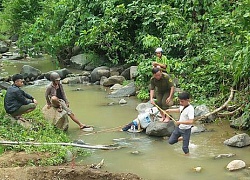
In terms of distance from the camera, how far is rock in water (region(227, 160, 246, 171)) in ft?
25.0

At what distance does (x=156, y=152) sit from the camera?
877 cm

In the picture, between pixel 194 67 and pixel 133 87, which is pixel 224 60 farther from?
pixel 133 87

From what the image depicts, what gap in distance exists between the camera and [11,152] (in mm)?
8109

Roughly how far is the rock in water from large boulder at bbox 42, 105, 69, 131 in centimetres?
408

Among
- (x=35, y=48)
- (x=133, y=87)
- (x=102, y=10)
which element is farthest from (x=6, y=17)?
(x=133, y=87)

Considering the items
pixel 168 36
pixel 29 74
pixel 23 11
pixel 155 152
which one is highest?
pixel 23 11

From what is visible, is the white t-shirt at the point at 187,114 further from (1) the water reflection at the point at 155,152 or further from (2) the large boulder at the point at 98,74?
(2) the large boulder at the point at 98,74

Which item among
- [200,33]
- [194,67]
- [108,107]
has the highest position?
[200,33]

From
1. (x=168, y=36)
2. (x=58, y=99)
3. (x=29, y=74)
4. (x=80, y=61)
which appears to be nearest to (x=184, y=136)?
(x=58, y=99)

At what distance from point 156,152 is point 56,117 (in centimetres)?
260

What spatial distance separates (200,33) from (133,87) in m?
2.87

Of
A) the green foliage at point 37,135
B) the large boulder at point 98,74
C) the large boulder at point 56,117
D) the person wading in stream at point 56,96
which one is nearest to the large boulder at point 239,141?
the green foliage at point 37,135

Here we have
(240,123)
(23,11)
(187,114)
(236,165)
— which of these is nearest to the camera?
(236,165)

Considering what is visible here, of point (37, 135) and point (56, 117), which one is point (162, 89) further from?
point (37, 135)
